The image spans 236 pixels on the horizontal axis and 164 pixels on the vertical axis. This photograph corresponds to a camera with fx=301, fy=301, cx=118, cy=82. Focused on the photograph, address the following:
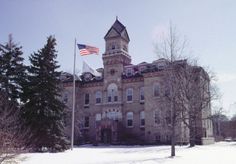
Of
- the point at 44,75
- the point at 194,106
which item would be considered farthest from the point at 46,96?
the point at 194,106

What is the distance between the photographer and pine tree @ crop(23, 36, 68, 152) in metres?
27.9

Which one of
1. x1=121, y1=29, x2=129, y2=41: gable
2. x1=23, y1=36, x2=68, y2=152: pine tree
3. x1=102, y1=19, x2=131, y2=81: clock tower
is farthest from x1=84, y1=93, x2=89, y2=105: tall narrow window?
x1=23, y1=36, x2=68, y2=152: pine tree

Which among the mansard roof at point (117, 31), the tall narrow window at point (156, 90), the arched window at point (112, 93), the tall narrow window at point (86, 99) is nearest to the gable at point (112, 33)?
the mansard roof at point (117, 31)

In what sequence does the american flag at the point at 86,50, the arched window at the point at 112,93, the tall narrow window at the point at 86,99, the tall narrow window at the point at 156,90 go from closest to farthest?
the american flag at the point at 86,50
the tall narrow window at the point at 156,90
the arched window at the point at 112,93
the tall narrow window at the point at 86,99

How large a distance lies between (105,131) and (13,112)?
A: 2421cm

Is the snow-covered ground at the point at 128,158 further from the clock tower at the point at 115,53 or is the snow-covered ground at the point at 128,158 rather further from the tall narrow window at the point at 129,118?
the clock tower at the point at 115,53

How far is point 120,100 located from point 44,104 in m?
23.5

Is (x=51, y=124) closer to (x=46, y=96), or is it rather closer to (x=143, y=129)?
(x=46, y=96)

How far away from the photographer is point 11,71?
30.0 meters

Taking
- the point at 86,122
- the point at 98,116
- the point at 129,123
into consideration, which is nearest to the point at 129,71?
the point at 129,123

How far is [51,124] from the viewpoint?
28.7 meters

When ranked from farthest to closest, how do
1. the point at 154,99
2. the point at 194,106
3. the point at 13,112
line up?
the point at 154,99 < the point at 194,106 < the point at 13,112

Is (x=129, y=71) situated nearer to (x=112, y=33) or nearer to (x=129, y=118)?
(x=112, y=33)

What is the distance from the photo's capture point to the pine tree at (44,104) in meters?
27.9
